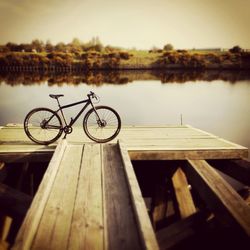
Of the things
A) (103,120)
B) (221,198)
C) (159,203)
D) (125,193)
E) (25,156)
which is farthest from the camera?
(159,203)

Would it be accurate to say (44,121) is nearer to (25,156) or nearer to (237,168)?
(25,156)

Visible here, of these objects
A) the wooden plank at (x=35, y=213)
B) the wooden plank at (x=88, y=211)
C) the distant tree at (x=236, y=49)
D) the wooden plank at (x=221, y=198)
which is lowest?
the wooden plank at (x=221, y=198)

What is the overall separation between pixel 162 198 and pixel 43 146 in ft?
9.69

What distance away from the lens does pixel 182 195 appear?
223 inches

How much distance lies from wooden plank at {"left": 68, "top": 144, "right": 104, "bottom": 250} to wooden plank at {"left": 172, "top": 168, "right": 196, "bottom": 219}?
5.59 ft

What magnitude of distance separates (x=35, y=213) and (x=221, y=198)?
2.49 meters

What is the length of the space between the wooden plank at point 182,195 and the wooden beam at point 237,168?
865 millimetres

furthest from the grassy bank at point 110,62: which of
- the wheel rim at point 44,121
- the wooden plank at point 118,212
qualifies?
the wooden plank at point 118,212

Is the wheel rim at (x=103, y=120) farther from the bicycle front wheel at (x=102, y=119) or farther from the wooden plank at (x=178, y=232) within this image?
the wooden plank at (x=178, y=232)

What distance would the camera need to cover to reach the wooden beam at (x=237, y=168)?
564cm

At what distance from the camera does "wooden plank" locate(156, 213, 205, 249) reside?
4.25 meters

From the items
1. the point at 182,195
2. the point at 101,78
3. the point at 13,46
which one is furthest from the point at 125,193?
the point at 13,46

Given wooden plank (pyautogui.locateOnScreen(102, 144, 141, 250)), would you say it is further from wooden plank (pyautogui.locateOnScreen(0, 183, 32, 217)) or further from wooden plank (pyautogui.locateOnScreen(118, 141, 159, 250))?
Answer: wooden plank (pyautogui.locateOnScreen(0, 183, 32, 217))

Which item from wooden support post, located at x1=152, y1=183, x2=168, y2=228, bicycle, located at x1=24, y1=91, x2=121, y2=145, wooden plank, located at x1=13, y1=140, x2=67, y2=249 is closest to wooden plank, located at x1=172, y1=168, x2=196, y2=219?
wooden support post, located at x1=152, y1=183, x2=168, y2=228
